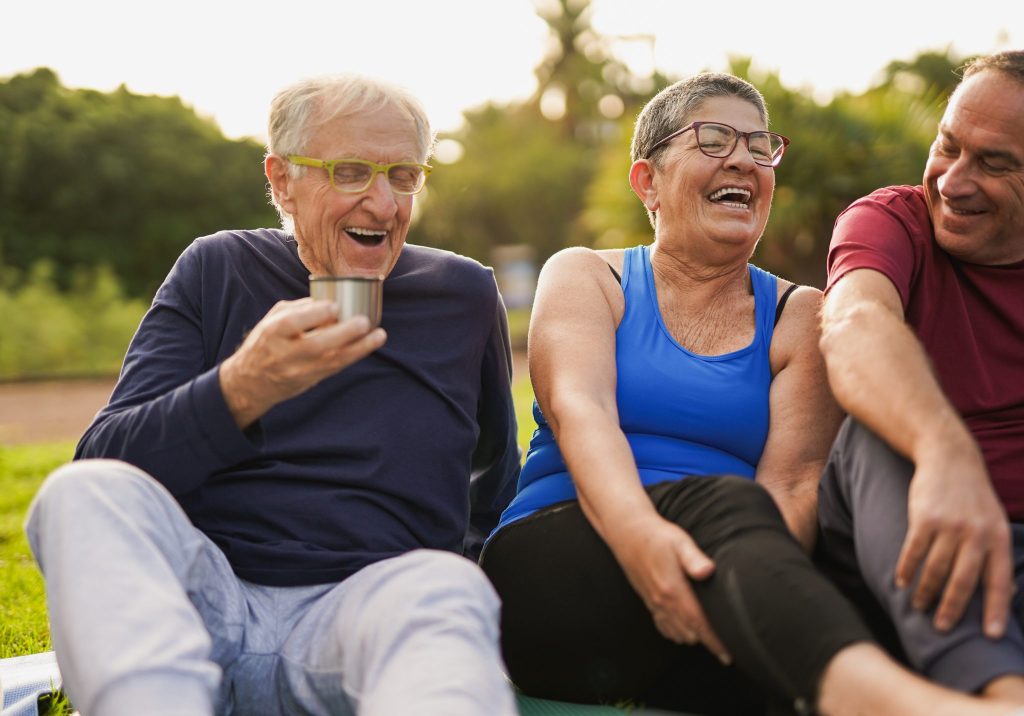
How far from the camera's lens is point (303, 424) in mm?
2400

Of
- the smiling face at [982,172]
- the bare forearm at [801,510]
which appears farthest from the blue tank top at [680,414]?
the smiling face at [982,172]

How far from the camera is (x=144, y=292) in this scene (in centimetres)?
2127

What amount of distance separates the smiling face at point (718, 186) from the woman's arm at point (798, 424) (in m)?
0.31

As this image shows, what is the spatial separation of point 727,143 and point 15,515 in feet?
17.6

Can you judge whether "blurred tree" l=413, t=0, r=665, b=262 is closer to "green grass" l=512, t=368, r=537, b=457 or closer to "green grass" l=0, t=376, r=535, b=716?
"green grass" l=512, t=368, r=537, b=457

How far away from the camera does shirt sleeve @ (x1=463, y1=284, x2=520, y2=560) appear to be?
2781 millimetres

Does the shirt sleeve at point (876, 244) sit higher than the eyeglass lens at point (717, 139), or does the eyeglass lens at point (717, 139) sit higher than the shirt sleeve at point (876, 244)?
the eyeglass lens at point (717, 139)

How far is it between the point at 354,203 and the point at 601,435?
0.83 meters

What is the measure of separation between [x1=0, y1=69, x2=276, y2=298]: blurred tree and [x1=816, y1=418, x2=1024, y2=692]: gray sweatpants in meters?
17.5

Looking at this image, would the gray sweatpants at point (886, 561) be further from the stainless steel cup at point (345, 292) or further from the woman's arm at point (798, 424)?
the stainless steel cup at point (345, 292)

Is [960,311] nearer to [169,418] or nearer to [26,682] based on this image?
[169,418]

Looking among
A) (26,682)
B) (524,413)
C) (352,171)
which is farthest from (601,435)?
(524,413)

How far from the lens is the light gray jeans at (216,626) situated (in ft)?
5.36

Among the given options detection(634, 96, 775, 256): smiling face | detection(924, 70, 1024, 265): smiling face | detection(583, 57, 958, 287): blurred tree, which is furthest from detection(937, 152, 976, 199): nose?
detection(583, 57, 958, 287): blurred tree
